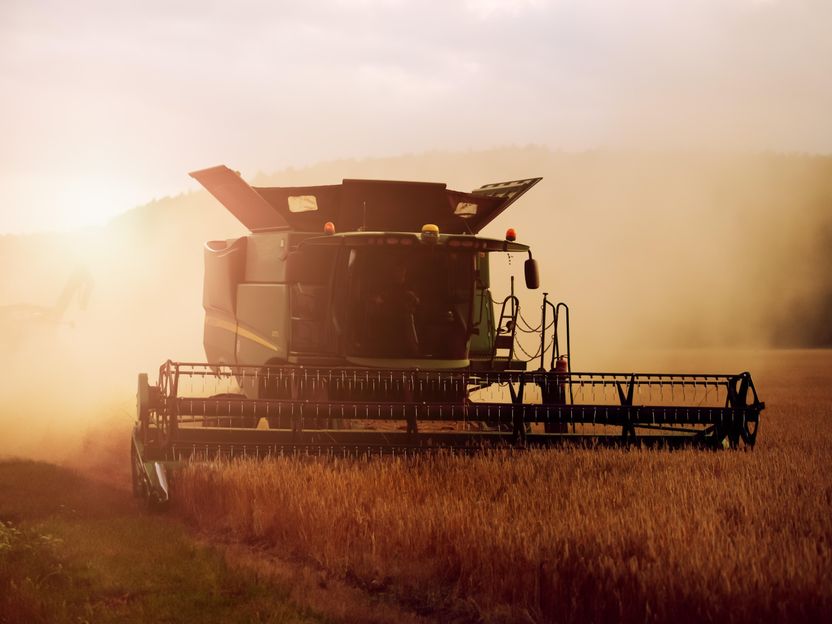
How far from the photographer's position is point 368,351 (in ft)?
38.8

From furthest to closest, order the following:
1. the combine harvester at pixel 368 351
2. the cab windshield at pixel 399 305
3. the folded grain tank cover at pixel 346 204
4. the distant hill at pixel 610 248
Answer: the distant hill at pixel 610 248, the folded grain tank cover at pixel 346 204, the cab windshield at pixel 399 305, the combine harvester at pixel 368 351

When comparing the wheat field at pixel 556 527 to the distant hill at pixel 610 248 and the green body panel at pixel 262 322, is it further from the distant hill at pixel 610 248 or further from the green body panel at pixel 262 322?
the distant hill at pixel 610 248

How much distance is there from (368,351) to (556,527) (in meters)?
5.03

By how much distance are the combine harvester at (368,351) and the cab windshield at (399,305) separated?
14 mm

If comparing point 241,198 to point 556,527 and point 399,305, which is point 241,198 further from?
point 556,527

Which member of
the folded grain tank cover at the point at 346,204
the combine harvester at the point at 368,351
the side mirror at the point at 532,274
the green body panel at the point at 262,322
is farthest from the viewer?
the folded grain tank cover at the point at 346,204

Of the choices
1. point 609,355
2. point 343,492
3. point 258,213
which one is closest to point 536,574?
point 343,492

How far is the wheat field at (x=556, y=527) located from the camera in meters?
5.62

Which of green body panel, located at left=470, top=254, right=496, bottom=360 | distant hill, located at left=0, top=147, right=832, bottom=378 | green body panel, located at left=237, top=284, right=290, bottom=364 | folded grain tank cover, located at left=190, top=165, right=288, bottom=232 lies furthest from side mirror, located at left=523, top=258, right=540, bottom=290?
distant hill, located at left=0, top=147, right=832, bottom=378

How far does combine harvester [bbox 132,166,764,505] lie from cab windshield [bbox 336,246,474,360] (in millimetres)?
14

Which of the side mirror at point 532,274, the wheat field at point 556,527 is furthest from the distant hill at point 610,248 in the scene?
the wheat field at point 556,527

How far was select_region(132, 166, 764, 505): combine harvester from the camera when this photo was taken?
10.4 meters

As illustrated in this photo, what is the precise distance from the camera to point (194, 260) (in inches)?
2479

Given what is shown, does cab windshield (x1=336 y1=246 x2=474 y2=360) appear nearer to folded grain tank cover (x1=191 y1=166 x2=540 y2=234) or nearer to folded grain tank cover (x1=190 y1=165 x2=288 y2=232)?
folded grain tank cover (x1=191 y1=166 x2=540 y2=234)
